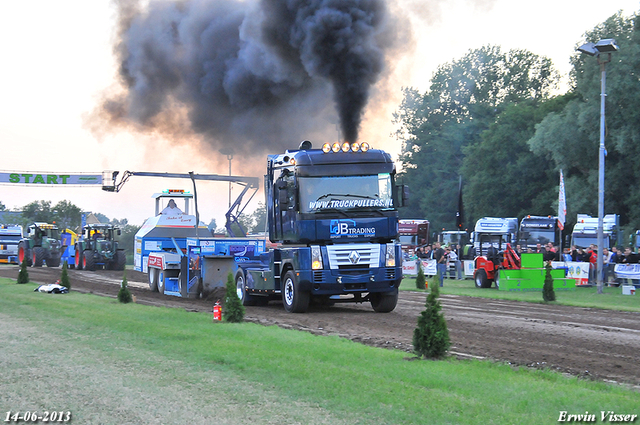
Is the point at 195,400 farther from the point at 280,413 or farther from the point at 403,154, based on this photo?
the point at 403,154

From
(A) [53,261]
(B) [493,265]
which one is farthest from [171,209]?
(A) [53,261]

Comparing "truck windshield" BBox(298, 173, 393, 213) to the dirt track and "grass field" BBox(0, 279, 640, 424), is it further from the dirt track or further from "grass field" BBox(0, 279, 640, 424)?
"grass field" BBox(0, 279, 640, 424)

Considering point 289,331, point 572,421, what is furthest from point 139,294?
point 572,421

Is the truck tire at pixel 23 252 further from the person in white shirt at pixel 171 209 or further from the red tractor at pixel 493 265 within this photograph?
the red tractor at pixel 493 265

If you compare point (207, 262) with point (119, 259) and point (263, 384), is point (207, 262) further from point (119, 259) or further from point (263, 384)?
point (119, 259)

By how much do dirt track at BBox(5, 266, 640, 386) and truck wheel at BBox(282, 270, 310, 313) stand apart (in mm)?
257

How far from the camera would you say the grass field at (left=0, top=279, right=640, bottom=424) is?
6.79m

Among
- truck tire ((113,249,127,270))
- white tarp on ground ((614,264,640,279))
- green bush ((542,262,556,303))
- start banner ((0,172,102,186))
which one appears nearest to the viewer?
green bush ((542,262,556,303))

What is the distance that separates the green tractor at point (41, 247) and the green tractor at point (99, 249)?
416 centimetres

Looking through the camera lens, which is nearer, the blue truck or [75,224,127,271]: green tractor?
the blue truck

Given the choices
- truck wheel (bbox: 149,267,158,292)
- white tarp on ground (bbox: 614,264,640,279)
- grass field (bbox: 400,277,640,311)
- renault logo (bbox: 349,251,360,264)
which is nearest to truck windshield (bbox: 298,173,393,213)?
renault logo (bbox: 349,251,360,264)

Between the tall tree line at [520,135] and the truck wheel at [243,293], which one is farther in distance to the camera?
the tall tree line at [520,135]

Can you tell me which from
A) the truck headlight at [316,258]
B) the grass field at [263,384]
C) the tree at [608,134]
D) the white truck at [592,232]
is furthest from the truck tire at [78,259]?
the tree at [608,134]

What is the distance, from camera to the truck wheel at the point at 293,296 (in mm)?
16378
